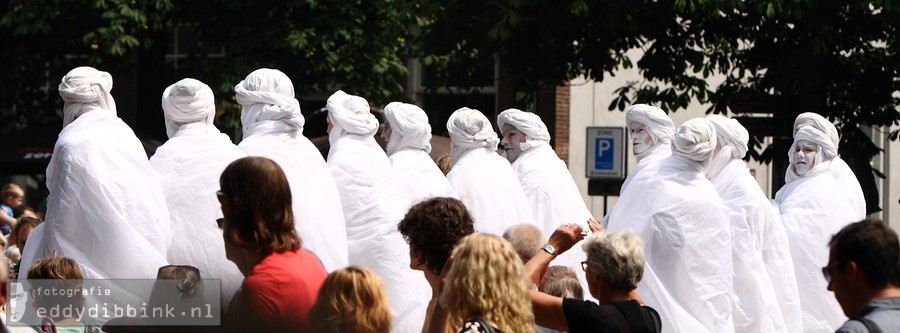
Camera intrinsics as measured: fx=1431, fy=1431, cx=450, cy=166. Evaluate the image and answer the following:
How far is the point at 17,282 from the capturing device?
6531 millimetres

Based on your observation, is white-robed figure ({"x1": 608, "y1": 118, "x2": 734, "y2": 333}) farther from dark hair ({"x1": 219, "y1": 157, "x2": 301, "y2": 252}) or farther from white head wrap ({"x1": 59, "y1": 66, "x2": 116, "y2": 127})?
dark hair ({"x1": 219, "y1": 157, "x2": 301, "y2": 252})

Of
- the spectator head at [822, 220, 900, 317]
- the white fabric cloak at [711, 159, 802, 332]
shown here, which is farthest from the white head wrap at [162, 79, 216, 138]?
the spectator head at [822, 220, 900, 317]

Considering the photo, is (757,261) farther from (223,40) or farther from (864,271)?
(223,40)

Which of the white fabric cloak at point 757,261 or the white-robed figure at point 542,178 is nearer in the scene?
the white fabric cloak at point 757,261

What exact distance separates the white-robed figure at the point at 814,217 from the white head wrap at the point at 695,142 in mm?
2170

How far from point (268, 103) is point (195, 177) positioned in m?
0.67

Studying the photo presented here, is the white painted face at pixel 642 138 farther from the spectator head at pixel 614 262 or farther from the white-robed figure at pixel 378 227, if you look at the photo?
the spectator head at pixel 614 262

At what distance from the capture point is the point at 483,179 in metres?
9.34

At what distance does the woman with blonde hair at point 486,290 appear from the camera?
4.92 m

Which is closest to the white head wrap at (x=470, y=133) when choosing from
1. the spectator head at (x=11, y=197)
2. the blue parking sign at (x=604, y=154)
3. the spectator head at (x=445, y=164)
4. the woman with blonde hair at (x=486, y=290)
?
the spectator head at (x=445, y=164)

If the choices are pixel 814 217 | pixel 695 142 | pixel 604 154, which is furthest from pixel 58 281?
pixel 604 154

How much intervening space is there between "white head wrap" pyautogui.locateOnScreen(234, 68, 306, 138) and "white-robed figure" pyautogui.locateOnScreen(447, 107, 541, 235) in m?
1.64

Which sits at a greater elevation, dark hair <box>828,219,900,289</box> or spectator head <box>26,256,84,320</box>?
dark hair <box>828,219,900,289</box>

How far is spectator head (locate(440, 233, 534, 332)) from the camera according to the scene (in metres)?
4.93
